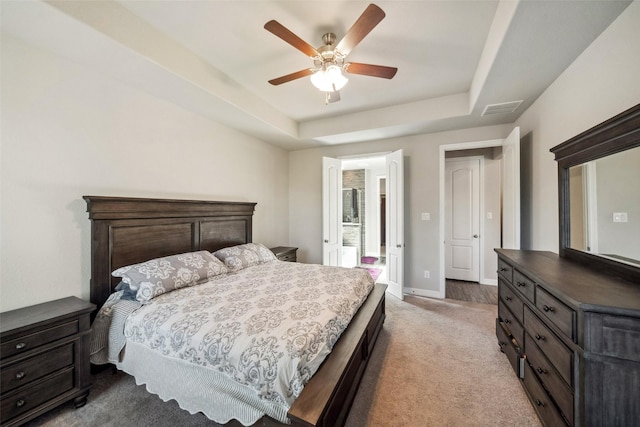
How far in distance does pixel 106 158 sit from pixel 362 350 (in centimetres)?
275

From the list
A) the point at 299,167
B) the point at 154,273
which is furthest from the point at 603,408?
the point at 299,167

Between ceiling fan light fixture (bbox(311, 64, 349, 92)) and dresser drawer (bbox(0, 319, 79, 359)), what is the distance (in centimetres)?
250

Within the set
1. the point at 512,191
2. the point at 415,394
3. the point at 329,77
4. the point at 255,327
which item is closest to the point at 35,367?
the point at 255,327

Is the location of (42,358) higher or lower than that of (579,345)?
lower

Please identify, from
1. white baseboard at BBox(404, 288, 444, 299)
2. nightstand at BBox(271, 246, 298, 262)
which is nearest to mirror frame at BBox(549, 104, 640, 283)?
white baseboard at BBox(404, 288, 444, 299)

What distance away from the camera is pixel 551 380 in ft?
4.30

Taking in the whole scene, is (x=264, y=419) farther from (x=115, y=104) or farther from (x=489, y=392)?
(x=115, y=104)

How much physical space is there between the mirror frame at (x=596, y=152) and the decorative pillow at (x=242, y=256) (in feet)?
9.67

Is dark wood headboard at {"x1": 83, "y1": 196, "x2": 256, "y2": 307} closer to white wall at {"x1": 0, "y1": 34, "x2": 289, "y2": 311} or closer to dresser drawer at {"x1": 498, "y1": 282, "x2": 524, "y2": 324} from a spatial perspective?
white wall at {"x1": 0, "y1": 34, "x2": 289, "y2": 311}

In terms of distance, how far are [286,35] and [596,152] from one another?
219cm

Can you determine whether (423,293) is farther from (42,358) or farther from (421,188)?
(42,358)

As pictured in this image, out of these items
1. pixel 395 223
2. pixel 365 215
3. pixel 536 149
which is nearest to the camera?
pixel 536 149

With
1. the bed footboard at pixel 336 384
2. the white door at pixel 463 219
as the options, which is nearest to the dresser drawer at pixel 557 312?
the bed footboard at pixel 336 384

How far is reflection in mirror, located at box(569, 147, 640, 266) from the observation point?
1.33 meters
